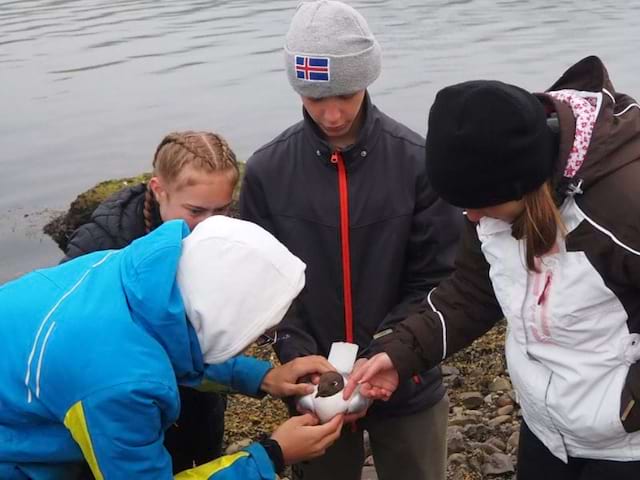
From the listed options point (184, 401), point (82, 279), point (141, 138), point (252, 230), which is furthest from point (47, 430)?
point (141, 138)

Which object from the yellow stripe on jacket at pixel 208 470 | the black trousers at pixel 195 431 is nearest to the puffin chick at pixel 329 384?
the yellow stripe on jacket at pixel 208 470

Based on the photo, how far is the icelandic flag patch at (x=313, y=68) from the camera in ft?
11.1

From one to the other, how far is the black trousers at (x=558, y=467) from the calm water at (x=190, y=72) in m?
7.61

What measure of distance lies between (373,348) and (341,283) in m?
0.28

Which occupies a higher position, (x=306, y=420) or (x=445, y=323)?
(x=445, y=323)

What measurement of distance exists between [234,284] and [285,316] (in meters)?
1.03

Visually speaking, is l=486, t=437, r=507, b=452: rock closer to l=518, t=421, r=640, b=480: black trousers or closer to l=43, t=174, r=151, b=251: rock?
l=518, t=421, r=640, b=480: black trousers

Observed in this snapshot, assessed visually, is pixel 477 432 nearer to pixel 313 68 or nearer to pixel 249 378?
pixel 249 378

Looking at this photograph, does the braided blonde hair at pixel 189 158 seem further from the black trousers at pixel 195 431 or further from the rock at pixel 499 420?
the rock at pixel 499 420

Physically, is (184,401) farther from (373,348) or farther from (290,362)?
(373,348)

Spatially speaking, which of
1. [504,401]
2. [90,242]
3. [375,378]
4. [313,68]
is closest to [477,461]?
[504,401]

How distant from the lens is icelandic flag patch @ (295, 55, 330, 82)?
11.1 ft

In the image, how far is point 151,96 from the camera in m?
16.4

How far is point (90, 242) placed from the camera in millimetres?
3744
